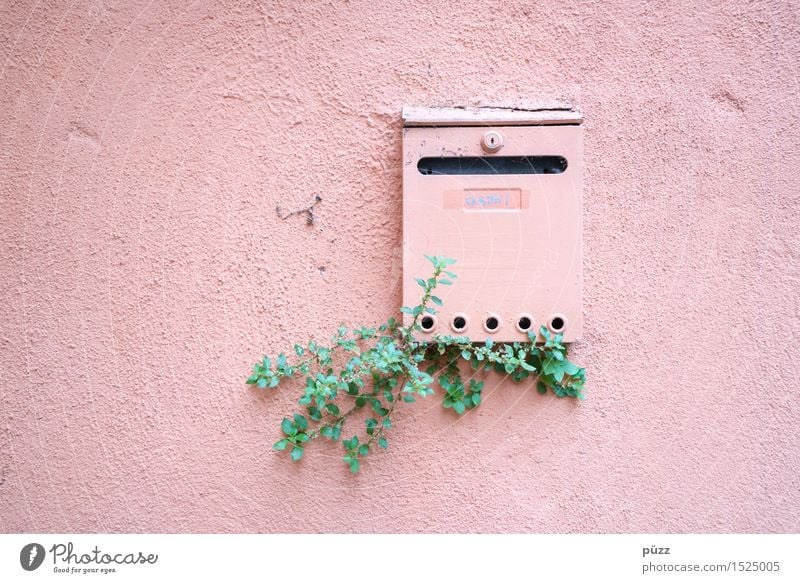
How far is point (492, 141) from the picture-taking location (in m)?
1.45

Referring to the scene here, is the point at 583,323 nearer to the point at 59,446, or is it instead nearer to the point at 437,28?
the point at 437,28

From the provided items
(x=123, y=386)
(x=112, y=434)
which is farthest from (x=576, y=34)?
(x=112, y=434)

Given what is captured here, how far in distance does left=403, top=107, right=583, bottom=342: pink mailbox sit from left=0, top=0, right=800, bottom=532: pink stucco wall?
115mm

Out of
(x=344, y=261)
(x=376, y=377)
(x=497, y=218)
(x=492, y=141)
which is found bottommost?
(x=376, y=377)

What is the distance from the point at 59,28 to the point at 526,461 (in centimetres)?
190

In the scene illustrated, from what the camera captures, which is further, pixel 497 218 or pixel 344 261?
pixel 344 261

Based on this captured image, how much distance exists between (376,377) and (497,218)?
0.57m

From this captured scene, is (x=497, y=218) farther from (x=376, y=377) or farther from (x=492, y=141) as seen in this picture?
(x=376, y=377)

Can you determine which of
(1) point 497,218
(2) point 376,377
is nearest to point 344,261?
(2) point 376,377

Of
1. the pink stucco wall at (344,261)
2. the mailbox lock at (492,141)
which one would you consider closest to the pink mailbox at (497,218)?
the mailbox lock at (492,141)

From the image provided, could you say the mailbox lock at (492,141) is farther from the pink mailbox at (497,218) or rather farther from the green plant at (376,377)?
the green plant at (376,377)

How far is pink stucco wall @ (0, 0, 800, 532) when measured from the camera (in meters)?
1.55

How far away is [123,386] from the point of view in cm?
158

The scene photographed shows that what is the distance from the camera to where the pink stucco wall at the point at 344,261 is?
A: 1548 millimetres
